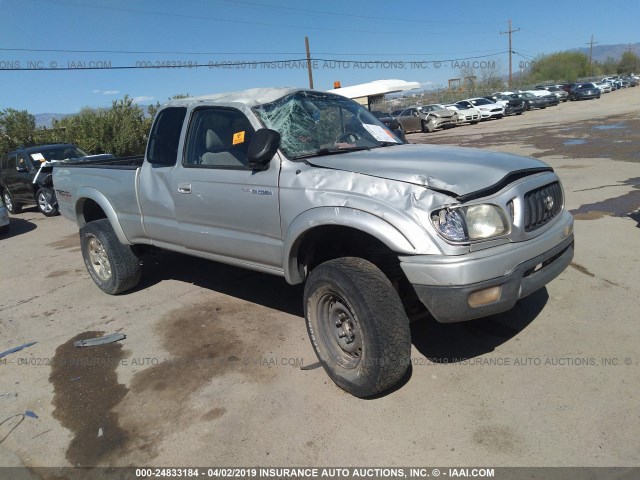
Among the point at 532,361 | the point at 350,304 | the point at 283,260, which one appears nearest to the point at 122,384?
the point at 283,260

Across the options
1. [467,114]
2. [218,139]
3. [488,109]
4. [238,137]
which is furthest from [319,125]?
[488,109]

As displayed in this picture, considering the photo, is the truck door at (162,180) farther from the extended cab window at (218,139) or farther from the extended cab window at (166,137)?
the extended cab window at (218,139)

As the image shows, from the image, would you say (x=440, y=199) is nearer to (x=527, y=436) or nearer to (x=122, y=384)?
(x=527, y=436)

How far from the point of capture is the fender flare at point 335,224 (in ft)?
9.61

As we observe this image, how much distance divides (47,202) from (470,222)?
11.6 metres

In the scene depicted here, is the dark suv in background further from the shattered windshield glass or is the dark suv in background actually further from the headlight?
the headlight

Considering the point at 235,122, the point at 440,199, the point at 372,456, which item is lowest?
the point at 372,456

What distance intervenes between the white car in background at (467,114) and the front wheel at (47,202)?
24661mm

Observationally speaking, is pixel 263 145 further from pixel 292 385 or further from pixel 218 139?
pixel 292 385

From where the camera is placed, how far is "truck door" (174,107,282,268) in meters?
3.74

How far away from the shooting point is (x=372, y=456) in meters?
2.77

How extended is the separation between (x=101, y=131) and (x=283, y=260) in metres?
17.8

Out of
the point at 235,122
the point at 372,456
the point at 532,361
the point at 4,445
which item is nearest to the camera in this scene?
the point at 372,456

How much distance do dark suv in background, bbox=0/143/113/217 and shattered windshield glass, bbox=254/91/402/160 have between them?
29.4 ft
